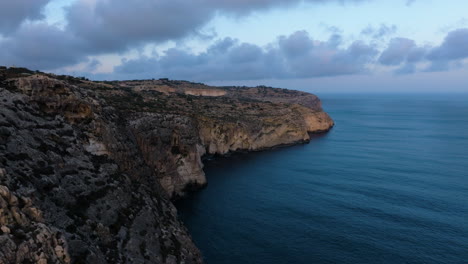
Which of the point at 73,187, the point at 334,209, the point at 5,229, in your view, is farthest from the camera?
the point at 334,209

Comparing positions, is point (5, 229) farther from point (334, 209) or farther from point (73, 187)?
point (334, 209)

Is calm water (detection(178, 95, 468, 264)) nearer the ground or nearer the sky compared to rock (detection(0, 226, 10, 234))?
nearer the ground

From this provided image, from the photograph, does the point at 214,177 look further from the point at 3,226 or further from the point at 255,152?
the point at 3,226

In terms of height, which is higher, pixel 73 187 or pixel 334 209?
pixel 73 187

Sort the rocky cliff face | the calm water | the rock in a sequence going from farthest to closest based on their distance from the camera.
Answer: the calm water
the rocky cliff face
the rock

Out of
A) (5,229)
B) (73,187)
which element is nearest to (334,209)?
(73,187)

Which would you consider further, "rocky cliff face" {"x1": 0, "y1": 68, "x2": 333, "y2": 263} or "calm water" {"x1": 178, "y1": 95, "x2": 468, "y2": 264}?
"calm water" {"x1": 178, "y1": 95, "x2": 468, "y2": 264}

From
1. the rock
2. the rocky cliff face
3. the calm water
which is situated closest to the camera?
the rock

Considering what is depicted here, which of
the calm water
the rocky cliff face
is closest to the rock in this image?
the rocky cliff face

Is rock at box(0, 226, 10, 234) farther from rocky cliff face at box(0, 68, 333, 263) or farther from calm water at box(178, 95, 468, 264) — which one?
calm water at box(178, 95, 468, 264)
